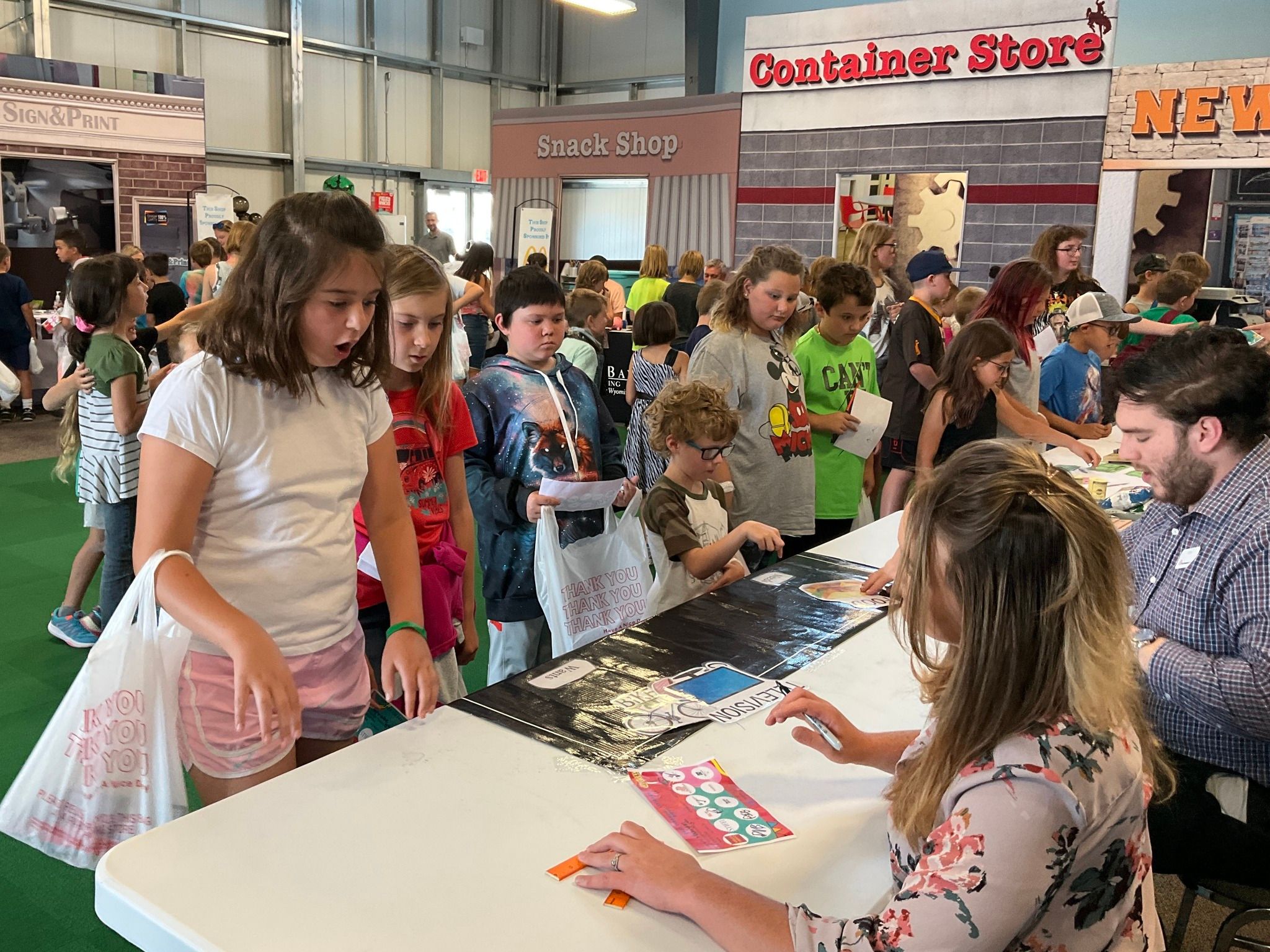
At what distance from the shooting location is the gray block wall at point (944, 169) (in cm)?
911

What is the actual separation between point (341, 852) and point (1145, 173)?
9295 mm

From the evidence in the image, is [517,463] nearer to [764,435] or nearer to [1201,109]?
[764,435]

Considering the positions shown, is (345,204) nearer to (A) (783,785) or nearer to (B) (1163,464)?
(A) (783,785)

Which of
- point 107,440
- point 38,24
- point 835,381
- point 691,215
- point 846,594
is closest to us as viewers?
point 846,594

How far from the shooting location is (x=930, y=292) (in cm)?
471

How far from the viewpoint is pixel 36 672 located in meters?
3.71

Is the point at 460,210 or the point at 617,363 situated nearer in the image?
the point at 617,363

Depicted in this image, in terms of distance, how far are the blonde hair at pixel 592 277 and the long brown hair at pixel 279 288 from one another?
5.88 metres

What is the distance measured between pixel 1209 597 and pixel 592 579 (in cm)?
130

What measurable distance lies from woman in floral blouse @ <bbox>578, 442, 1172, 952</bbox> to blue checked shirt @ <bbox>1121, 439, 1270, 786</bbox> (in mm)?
729

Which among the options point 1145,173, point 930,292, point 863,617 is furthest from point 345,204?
point 1145,173

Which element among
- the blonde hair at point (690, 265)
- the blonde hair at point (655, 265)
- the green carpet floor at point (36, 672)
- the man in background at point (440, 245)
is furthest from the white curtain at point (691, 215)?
the green carpet floor at point (36, 672)

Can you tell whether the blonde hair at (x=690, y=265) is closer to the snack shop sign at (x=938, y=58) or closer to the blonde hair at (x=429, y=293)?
the snack shop sign at (x=938, y=58)

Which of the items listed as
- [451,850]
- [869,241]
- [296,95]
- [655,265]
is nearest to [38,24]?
[296,95]
